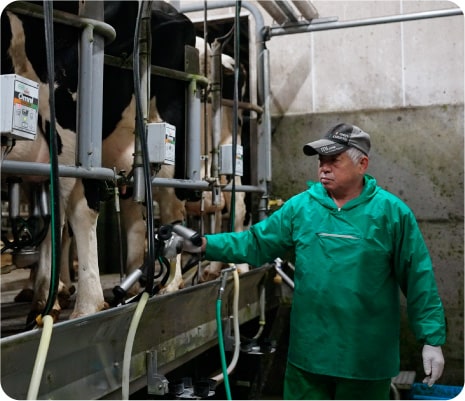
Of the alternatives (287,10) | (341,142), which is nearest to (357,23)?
(287,10)

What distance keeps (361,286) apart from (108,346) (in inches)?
30.3

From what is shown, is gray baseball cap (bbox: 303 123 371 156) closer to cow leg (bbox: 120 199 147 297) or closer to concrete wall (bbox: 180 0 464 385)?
cow leg (bbox: 120 199 147 297)

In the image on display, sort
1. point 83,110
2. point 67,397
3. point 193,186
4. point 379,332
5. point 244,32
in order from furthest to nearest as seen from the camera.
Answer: point 244,32
point 193,186
point 379,332
point 83,110
point 67,397

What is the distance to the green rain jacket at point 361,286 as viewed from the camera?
62.7 inches

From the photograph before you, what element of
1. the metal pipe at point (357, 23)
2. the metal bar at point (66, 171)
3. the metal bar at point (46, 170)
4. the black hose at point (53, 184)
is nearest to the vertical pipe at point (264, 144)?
the metal pipe at point (357, 23)

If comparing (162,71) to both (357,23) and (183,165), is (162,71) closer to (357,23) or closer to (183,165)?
(183,165)

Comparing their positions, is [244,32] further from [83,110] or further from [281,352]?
[83,110]

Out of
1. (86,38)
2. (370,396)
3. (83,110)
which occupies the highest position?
(86,38)

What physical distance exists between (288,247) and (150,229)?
62 centimetres

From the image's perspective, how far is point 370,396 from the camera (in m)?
1.62

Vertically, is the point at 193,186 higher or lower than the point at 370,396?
higher

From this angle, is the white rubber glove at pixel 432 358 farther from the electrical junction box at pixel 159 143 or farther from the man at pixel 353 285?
the electrical junction box at pixel 159 143

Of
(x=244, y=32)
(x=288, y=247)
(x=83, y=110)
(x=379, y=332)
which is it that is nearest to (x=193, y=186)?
(x=288, y=247)

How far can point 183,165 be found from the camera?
8.00 feet
